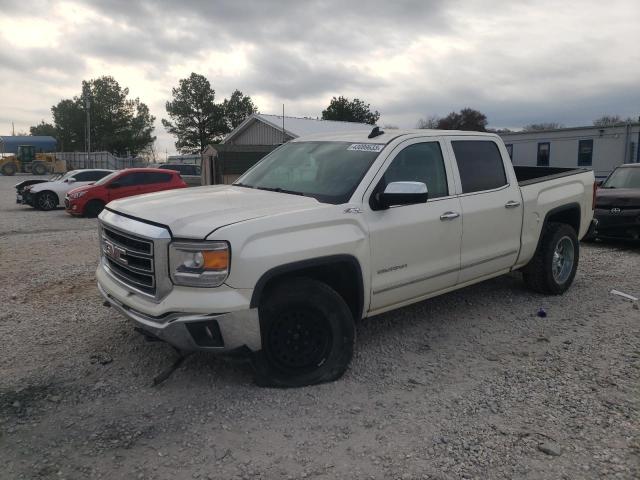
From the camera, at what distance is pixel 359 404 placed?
12.1ft

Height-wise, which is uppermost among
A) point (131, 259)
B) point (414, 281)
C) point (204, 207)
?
point (204, 207)

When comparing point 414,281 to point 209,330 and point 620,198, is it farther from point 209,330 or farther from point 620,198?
point 620,198

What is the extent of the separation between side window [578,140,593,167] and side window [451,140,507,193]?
24714 mm

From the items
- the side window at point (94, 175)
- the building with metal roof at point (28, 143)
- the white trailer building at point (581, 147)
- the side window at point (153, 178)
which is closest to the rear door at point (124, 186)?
the side window at point (153, 178)

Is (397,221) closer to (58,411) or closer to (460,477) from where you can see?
(460,477)

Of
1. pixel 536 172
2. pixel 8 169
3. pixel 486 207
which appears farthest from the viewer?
pixel 8 169

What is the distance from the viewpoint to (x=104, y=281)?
421 cm

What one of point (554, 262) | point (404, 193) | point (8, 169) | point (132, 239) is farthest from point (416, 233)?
point (8, 169)

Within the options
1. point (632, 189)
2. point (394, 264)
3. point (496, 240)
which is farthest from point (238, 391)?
point (632, 189)

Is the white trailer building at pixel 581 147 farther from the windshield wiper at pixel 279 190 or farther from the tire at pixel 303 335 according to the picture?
the tire at pixel 303 335

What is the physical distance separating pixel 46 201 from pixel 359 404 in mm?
17250

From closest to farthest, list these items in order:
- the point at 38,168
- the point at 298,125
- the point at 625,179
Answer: the point at 625,179
the point at 298,125
the point at 38,168

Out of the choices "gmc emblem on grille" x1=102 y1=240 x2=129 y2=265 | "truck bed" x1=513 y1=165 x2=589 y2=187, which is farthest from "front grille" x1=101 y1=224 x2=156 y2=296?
"truck bed" x1=513 y1=165 x2=589 y2=187

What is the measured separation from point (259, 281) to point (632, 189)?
346 inches
